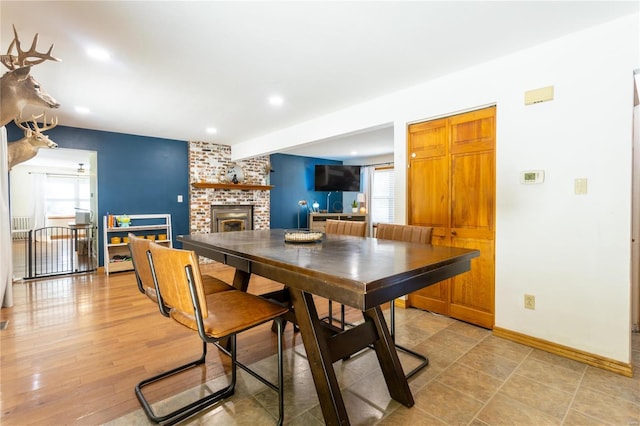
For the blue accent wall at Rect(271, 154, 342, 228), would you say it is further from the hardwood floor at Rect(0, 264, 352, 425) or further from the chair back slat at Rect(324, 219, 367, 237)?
the chair back slat at Rect(324, 219, 367, 237)

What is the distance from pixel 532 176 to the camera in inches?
94.0

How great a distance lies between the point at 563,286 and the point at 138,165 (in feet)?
20.0

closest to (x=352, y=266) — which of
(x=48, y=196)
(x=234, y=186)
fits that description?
(x=234, y=186)

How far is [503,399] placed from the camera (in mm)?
1734

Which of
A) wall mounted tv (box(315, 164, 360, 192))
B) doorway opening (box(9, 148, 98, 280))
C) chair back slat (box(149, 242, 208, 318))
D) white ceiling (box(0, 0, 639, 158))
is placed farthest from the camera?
Answer: doorway opening (box(9, 148, 98, 280))

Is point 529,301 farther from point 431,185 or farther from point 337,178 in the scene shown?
point 337,178

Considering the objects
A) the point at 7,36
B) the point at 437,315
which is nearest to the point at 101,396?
the point at 7,36

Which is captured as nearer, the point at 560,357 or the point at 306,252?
the point at 306,252

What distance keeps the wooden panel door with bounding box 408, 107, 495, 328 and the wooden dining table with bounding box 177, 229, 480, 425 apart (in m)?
1.18

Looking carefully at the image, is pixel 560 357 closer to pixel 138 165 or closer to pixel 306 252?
pixel 306 252

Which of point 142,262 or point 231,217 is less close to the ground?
point 231,217

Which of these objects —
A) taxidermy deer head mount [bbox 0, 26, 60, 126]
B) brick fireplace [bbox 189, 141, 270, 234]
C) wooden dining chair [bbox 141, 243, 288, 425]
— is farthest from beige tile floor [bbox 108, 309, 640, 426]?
brick fireplace [bbox 189, 141, 270, 234]

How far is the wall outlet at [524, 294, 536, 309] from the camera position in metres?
2.40

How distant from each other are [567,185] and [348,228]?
1.75 metres
